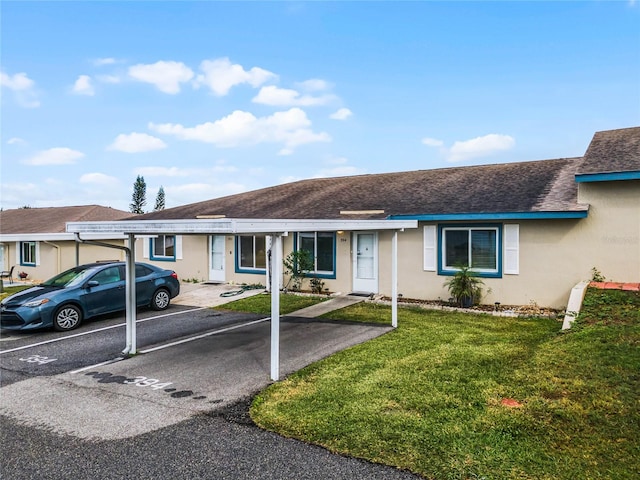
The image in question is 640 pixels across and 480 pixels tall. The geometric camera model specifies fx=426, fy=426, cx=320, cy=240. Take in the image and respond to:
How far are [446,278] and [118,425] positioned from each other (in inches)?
384

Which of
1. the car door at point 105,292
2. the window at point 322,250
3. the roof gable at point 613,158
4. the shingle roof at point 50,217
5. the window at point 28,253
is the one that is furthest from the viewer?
the shingle roof at point 50,217

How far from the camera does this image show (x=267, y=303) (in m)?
12.8

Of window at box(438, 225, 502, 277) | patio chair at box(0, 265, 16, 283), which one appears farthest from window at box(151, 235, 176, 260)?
window at box(438, 225, 502, 277)

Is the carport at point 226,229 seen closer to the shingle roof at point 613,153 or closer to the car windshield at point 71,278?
the car windshield at point 71,278

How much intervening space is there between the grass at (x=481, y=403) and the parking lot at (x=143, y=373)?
505 mm

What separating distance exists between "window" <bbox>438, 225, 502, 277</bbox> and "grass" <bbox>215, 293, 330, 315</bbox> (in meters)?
3.89

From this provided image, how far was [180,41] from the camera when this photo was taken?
48.5ft

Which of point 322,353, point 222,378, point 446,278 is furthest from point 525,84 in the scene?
point 222,378

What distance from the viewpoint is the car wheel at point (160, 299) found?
475 inches

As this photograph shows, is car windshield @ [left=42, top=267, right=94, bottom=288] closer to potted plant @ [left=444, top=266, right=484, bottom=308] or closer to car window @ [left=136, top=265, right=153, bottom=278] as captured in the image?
car window @ [left=136, top=265, right=153, bottom=278]

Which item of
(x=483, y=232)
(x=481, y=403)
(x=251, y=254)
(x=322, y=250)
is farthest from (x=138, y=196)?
(x=481, y=403)

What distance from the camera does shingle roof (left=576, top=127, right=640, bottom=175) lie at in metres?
10.4

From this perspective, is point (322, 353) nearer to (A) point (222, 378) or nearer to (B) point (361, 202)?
(A) point (222, 378)

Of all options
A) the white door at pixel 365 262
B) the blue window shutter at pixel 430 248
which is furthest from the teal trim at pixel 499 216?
the white door at pixel 365 262
